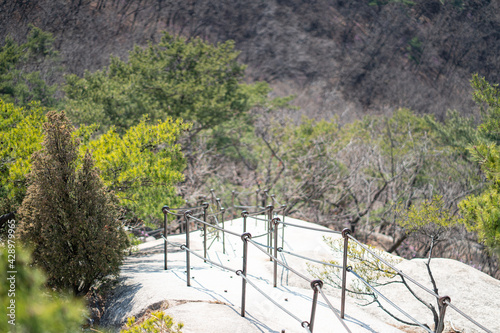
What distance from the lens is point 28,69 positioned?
21.8 m

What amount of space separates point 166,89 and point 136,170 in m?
11.8

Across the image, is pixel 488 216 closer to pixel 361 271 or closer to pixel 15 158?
pixel 361 271

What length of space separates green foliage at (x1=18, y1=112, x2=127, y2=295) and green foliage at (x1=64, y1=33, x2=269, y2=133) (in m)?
10.5

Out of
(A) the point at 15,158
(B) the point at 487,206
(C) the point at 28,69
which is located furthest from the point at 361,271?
(C) the point at 28,69

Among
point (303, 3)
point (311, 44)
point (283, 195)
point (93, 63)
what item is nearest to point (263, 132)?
point (283, 195)

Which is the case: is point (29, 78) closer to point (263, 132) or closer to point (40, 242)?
point (263, 132)

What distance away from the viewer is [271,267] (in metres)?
6.68

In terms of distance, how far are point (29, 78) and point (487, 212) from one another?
21.0 m

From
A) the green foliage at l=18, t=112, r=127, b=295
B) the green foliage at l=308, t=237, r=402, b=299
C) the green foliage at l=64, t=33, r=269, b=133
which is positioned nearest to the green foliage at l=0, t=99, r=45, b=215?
the green foliage at l=18, t=112, r=127, b=295

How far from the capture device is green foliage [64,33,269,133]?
1609 cm

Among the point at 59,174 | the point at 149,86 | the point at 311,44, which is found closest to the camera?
the point at 59,174

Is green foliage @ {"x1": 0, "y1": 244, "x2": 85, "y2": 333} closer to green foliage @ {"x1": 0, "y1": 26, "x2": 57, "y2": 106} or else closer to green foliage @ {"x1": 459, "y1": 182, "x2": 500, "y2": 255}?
green foliage @ {"x1": 459, "y1": 182, "x2": 500, "y2": 255}

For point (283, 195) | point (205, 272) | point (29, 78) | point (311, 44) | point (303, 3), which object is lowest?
point (283, 195)

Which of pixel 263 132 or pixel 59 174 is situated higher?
pixel 59 174
